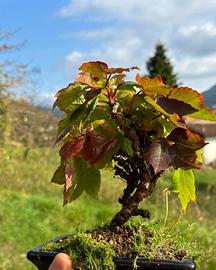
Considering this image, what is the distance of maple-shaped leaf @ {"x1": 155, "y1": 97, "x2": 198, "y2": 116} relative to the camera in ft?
4.15

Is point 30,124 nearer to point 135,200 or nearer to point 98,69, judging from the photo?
point 135,200

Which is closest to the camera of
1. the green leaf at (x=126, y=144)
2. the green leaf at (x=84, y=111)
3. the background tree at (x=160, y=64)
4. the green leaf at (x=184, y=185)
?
the green leaf at (x=84, y=111)

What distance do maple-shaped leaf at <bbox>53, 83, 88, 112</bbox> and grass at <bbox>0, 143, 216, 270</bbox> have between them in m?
3.13

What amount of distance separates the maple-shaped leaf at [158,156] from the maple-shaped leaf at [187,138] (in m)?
0.03

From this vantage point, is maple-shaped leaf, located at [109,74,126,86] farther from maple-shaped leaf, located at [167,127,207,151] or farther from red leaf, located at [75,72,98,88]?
maple-shaped leaf, located at [167,127,207,151]

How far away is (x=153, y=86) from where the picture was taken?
1.26m

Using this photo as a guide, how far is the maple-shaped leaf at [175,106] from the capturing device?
1265 millimetres

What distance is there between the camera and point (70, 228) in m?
6.46

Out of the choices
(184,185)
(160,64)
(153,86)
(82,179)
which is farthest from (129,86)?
(160,64)

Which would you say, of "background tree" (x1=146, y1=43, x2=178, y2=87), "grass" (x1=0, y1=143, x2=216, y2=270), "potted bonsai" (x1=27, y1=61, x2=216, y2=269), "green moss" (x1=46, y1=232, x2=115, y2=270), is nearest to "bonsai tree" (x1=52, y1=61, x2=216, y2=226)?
"potted bonsai" (x1=27, y1=61, x2=216, y2=269)

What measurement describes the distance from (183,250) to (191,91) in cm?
40

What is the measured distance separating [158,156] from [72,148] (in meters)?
0.20

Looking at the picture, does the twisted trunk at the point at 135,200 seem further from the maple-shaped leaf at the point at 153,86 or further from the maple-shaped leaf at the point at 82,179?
the maple-shaped leaf at the point at 153,86

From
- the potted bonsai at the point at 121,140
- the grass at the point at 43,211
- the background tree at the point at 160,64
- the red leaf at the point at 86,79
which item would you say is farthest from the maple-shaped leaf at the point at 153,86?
the background tree at the point at 160,64
